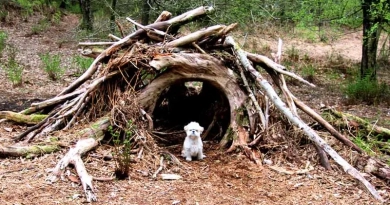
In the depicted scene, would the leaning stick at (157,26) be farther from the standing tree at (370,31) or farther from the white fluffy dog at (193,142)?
the standing tree at (370,31)

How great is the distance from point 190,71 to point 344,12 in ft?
22.3

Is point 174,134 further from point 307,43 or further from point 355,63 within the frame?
point 307,43

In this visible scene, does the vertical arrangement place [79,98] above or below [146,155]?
above

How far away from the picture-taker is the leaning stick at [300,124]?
451 cm

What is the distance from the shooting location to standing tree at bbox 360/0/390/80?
Answer: 9.35m

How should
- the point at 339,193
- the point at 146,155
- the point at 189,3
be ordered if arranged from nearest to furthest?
the point at 339,193
the point at 146,155
the point at 189,3

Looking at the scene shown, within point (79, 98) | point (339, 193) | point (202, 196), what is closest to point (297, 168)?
point (339, 193)

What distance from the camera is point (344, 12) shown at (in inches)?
432

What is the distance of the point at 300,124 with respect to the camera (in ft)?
16.4

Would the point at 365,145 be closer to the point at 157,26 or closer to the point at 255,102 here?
the point at 255,102

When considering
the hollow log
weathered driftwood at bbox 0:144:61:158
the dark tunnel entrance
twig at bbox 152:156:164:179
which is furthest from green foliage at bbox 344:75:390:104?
weathered driftwood at bbox 0:144:61:158

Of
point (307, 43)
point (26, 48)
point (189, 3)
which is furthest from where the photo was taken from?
point (307, 43)

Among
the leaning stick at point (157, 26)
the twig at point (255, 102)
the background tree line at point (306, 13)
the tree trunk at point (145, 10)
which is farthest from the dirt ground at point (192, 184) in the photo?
the tree trunk at point (145, 10)

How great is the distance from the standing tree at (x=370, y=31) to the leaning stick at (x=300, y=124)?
4.66 m
